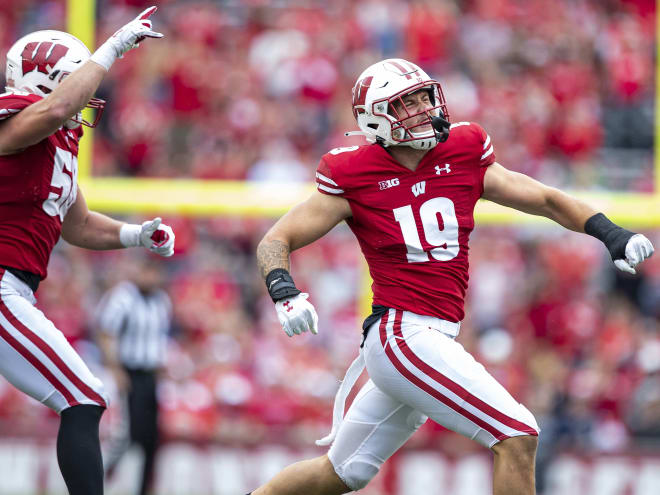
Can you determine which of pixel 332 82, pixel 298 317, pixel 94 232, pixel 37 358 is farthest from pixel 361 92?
pixel 332 82

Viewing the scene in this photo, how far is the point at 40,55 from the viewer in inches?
167

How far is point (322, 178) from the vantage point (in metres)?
4.30

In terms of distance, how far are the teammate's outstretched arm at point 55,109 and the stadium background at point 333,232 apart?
3.51m

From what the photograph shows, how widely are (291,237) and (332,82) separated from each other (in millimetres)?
7022

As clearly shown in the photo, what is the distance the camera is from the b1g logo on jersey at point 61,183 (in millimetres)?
4277

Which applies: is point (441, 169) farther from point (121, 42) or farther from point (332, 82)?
point (332, 82)

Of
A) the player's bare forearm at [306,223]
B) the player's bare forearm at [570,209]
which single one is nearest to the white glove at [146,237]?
the player's bare forearm at [306,223]

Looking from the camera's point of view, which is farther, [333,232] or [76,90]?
[333,232]

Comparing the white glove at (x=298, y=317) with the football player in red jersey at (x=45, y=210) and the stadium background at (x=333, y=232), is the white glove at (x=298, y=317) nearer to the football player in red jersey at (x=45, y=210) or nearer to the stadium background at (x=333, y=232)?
the football player in red jersey at (x=45, y=210)

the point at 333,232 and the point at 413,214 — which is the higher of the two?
the point at 413,214

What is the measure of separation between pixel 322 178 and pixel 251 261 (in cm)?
613

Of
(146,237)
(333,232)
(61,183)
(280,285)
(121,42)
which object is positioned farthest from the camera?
(333,232)

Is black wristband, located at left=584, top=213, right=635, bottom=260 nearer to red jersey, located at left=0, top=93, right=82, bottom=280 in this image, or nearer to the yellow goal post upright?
red jersey, located at left=0, top=93, right=82, bottom=280

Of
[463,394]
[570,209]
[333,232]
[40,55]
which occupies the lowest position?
[333,232]
